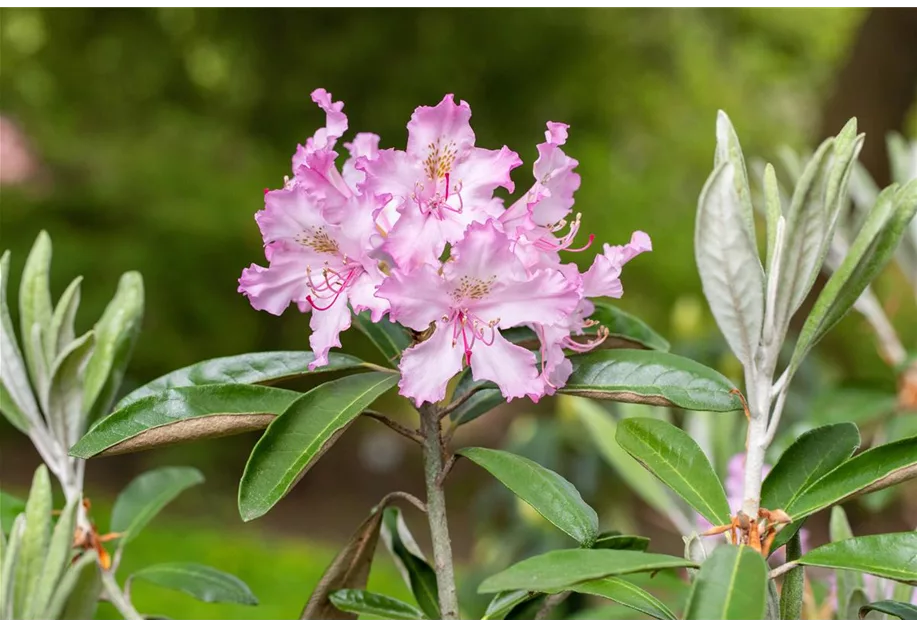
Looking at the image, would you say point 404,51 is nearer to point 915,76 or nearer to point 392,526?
point 915,76

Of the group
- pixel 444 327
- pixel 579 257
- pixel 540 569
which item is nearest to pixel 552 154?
pixel 444 327

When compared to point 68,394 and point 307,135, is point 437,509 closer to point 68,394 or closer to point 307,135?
point 68,394

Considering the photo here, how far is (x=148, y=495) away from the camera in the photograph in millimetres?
897

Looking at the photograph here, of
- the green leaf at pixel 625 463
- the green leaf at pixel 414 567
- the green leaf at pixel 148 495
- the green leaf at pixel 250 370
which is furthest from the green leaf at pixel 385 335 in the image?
the green leaf at pixel 625 463

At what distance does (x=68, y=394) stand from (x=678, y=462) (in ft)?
1.60

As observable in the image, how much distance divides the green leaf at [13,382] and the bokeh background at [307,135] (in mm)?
2357

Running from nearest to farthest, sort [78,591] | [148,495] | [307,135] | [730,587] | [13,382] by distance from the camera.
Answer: [730,587]
[78,591]
[13,382]
[148,495]
[307,135]

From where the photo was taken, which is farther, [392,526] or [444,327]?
[392,526]

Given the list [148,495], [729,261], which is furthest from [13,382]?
[729,261]

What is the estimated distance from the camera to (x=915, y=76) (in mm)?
2994

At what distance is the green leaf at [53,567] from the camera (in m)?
0.58

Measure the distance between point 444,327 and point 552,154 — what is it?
0.15 metres

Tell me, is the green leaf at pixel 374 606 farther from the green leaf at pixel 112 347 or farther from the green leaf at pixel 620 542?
the green leaf at pixel 112 347

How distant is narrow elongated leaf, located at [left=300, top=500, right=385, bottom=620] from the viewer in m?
0.74
